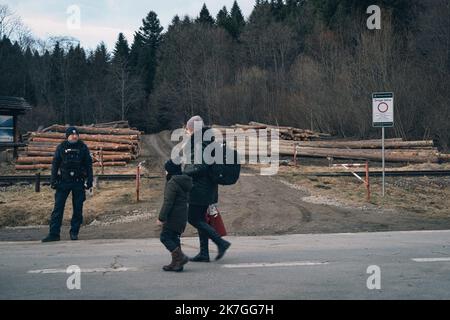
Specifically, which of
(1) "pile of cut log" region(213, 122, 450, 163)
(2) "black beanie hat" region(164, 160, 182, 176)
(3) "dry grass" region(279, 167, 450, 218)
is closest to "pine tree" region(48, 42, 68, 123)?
(1) "pile of cut log" region(213, 122, 450, 163)

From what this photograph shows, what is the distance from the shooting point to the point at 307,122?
45.9 m

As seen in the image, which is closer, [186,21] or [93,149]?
[93,149]

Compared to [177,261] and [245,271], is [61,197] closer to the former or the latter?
[177,261]

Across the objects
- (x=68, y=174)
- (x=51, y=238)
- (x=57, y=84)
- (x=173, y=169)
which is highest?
(x=57, y=84)

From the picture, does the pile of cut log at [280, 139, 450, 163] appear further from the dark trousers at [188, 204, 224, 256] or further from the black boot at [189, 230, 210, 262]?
the dark trousers at [188, 204, 224, 256]

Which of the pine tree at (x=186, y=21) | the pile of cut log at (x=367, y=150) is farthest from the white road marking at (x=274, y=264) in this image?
the pine tree at (x=186, y=21)

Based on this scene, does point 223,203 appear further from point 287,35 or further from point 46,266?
point 287,35

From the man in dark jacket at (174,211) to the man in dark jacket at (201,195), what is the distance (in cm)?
37

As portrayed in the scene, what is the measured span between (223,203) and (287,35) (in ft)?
177

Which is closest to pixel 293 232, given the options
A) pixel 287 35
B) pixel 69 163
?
pixel 69 163

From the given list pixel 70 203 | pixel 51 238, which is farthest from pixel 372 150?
pixel 51 238

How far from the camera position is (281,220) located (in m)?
14.5

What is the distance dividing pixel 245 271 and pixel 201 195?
50.3 inches

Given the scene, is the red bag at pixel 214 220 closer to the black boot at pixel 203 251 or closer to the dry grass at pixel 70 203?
the black boot at pixel 203 251
